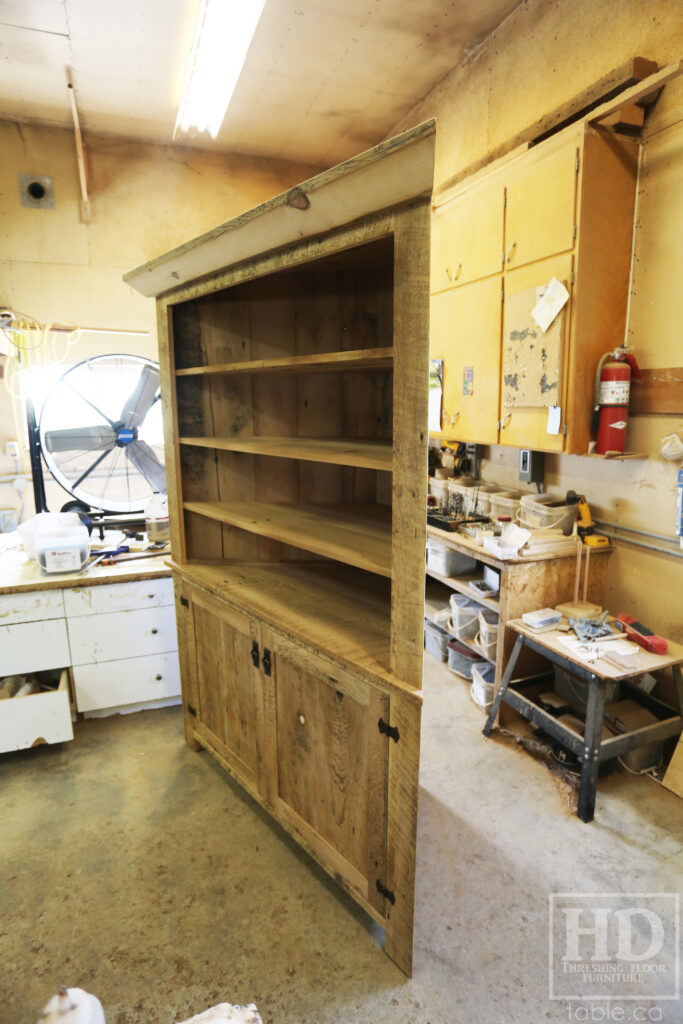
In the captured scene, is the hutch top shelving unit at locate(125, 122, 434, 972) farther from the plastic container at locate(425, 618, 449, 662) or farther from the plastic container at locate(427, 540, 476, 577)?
the plastic container at locate(425, 618, 449, 662)

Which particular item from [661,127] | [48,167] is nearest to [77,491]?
[48,167]

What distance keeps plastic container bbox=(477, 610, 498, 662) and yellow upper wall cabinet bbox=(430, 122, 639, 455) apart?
0.84 metres

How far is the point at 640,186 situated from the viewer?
2115mm

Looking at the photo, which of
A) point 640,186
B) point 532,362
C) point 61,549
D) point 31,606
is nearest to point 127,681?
point 31,606

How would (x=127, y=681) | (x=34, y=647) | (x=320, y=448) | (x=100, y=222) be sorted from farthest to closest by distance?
1. (x=100, y=222)
2. (x=127, y=681)
3. (x=34, y=647)
4. (x=320, y=448)

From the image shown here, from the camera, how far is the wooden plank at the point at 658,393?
203cm

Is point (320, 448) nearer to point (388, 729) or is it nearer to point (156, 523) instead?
point (388, 729)

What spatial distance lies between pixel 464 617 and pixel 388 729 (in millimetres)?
1475

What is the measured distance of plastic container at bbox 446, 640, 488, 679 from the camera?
2926 mm

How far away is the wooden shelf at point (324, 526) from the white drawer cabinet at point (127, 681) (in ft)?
2.92

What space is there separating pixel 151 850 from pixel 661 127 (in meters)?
3.19

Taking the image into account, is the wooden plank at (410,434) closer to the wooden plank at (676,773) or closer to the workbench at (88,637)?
the wooden plank at (676,773)

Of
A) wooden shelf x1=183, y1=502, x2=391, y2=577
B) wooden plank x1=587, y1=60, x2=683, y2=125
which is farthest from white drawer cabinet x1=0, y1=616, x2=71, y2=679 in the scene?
wooden plank x1=587, y1=60, x2=683, y2=125

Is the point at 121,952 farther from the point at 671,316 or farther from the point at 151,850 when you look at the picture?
the point at 671,316
